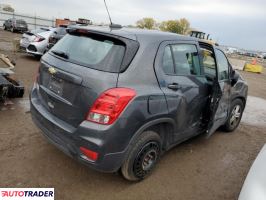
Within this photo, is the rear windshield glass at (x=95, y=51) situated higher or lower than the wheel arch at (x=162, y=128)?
higher

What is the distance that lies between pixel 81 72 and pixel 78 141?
29.3 inches

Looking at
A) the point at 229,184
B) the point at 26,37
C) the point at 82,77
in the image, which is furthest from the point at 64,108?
the point at 26,37

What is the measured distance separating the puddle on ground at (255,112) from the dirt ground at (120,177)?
1.58m

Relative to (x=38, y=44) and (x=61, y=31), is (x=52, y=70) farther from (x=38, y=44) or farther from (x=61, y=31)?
(x=61, y=31)

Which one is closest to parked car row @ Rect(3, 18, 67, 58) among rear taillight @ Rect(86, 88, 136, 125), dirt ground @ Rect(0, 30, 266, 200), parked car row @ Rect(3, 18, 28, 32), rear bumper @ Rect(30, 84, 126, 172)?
dirt ground @ Rect(0, 30, 266, 200)

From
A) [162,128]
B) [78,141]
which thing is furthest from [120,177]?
[78,141]

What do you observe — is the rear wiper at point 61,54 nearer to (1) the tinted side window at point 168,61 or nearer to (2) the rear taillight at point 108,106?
(2) the rear taillight at point 108,106

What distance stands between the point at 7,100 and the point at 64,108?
3.36 metres

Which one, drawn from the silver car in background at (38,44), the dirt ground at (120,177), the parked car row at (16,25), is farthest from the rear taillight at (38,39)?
the parked car row at (16,25)

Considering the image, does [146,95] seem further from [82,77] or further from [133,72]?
[82,77]

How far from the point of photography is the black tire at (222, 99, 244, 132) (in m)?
5.23

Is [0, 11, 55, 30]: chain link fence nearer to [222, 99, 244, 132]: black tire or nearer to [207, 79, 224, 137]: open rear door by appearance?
[222, 99, 244, 132]: black tire

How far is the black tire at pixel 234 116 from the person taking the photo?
523 cm

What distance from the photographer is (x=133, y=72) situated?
286 centimetres
